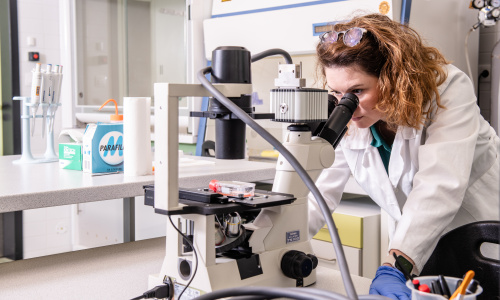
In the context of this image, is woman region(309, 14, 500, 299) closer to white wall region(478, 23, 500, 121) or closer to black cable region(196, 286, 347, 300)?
black cable region(196, 286, 347, 300)

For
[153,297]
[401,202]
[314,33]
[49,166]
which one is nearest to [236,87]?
[153,297]

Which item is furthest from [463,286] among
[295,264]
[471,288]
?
[295,264]

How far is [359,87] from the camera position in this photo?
122 cm

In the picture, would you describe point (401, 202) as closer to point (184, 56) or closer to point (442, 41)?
point (442, 41)

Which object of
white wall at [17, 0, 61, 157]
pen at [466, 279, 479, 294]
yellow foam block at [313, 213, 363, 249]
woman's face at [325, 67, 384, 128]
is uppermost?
white wall at [17, 0, 61, 157]

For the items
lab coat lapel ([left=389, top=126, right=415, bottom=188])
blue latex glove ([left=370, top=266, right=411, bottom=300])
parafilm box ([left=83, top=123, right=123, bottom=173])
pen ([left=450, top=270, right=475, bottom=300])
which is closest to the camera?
pen ([left=450, top=270, right=475, bottom=300])

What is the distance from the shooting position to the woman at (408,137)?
1102 mm

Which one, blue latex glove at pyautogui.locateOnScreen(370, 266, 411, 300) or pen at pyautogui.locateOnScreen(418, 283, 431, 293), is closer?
pen at pyautogui.locateOnScreen(418, 283, 431, 293)

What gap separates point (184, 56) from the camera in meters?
3.13

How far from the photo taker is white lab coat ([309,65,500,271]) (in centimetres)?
109

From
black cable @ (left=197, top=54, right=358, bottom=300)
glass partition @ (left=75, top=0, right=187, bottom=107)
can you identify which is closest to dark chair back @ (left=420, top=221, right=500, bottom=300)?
black cable @ (left=197, top=54, right=358, bottom=300)

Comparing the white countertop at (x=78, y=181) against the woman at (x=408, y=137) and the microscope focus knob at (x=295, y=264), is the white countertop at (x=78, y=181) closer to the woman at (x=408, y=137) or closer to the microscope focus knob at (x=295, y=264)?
the woman at (x=408, y=137)

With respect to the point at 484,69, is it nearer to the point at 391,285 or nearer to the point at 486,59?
the point at 486,59

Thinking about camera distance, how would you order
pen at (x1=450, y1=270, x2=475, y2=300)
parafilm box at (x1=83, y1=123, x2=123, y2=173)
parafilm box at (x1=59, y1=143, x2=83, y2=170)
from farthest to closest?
parafilm box at (x1=59, y1=143, x2=83, y2=170) < parafilm box at (x1=83, y1=123, x2=123, y2=173) < pen at (x1=450, y1=270, x2=475, y2=300)
